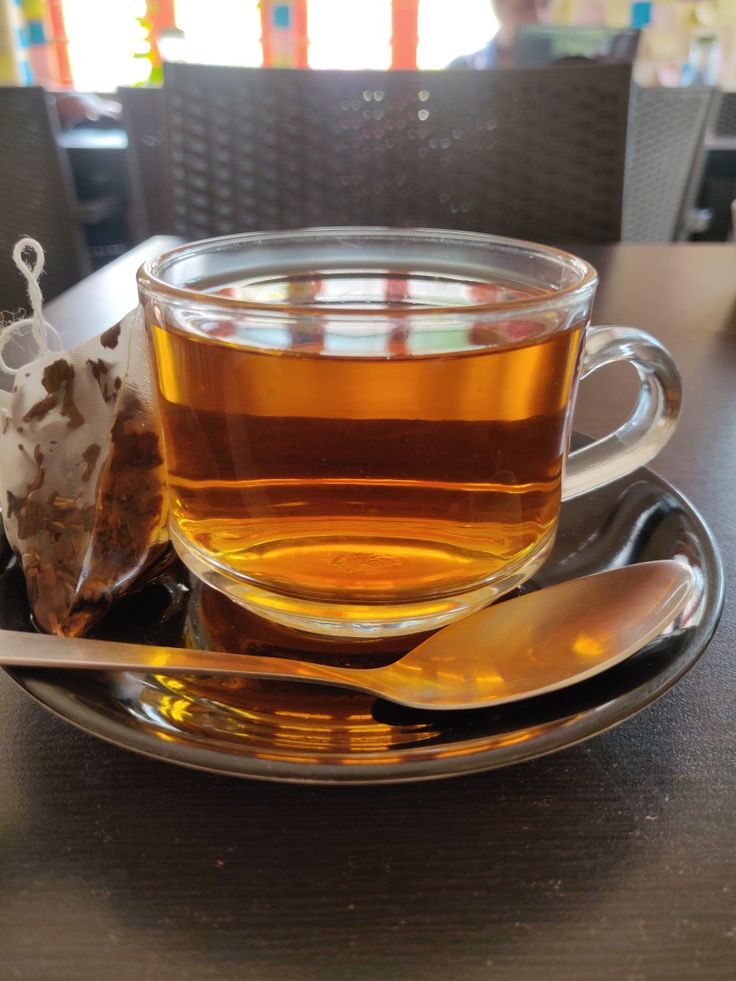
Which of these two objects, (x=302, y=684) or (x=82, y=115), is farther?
(x=82, y=115)

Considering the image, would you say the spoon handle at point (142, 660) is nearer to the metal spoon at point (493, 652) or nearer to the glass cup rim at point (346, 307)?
the metal spoon at point (493, 652)

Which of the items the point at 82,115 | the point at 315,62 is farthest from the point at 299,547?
the point at 315,62

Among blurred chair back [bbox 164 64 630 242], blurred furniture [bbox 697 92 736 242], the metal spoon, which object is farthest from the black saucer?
blurred furniture [bbox 697 92 736 242]

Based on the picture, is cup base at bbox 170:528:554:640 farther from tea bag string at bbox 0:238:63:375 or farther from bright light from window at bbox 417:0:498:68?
bright light from window at bbox 417:0:498:68

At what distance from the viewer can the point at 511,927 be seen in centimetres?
23

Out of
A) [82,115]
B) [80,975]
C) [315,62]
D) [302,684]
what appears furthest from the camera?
[315,62]

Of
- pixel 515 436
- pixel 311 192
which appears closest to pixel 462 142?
pixel 311 192

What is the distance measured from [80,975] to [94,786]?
7cm

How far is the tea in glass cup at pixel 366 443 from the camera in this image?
0.32 metres

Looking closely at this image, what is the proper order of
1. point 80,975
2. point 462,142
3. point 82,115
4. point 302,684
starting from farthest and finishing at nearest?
point 82,115 < point 462,142 < point 302,684 < point 80,975

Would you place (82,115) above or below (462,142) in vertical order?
below

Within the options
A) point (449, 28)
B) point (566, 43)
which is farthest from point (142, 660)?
point (449, 28)

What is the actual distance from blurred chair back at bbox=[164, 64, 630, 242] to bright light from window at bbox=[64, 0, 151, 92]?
4246 mm

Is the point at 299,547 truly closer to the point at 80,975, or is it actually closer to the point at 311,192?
the point at 80,975
